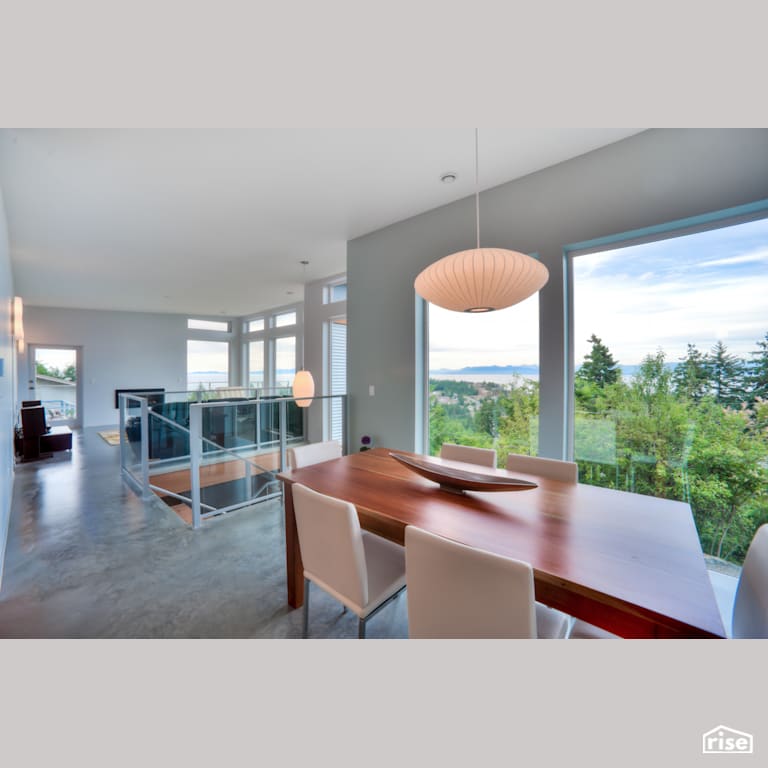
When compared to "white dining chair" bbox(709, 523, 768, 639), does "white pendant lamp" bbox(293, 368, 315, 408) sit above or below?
above

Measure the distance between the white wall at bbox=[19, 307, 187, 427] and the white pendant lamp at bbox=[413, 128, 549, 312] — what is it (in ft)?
29.8

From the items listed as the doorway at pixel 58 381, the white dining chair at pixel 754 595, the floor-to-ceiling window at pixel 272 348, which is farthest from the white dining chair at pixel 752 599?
the doorway at pixel 58 381

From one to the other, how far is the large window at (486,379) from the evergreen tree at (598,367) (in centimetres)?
33

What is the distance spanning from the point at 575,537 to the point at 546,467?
2.78 feet

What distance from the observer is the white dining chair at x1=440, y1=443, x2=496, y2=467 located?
214 centimetres

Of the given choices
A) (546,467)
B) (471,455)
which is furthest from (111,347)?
(546,467)

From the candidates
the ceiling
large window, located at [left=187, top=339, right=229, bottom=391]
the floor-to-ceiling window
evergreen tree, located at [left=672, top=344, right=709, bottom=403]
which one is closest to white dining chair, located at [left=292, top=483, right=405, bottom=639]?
evergreen tree, located at [left=672, top=344, right=709, bottom=403]

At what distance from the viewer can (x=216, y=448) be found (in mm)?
4156

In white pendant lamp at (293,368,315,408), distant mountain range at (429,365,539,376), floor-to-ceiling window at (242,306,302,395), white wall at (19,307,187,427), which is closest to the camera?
distant mountain range at (429,365,539,376)

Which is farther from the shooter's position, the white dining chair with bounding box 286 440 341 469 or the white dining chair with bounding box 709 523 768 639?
the white dining chair with bounding box 286 440 341 469

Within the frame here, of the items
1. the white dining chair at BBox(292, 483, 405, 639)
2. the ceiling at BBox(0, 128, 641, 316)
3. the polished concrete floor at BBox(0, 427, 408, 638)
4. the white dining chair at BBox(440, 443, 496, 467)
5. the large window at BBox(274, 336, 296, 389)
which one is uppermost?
the ceiling at BBox(0, 128, 641, 316)

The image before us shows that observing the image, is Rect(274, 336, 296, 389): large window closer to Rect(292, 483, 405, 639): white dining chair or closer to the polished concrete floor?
the polished concrete floor

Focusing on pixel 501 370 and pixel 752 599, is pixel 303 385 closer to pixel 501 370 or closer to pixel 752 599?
pixel 501 370

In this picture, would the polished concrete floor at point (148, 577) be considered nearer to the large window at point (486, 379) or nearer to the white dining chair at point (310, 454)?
the white dining chair at point (310, 454)
